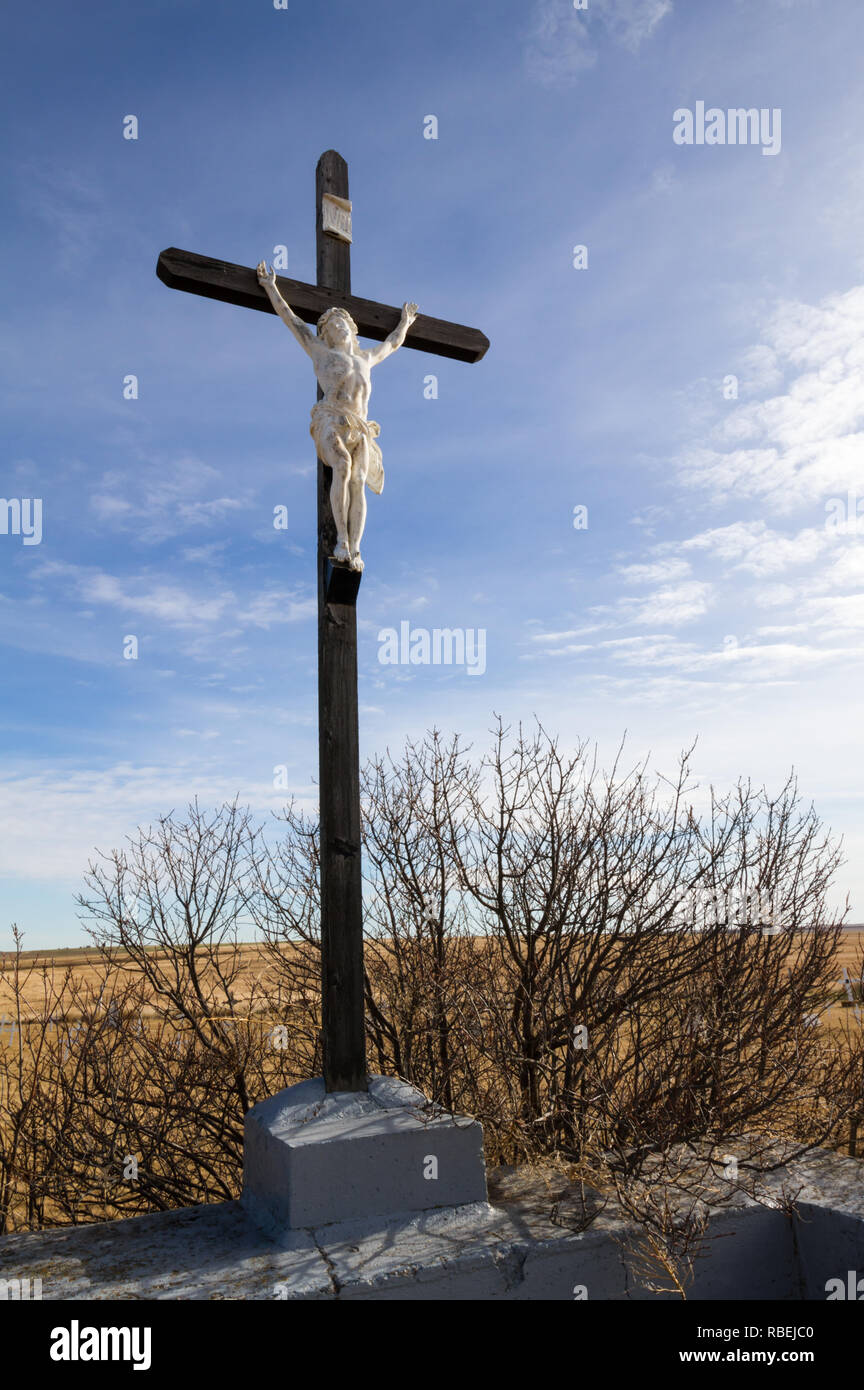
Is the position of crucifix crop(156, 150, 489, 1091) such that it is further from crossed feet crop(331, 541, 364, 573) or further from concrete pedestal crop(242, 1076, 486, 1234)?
concrete pedestal crop(242, 1076, 486, 1234)

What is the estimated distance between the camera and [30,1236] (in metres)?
3.62

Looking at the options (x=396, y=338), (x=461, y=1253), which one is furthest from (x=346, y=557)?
(x=461, y=1253)

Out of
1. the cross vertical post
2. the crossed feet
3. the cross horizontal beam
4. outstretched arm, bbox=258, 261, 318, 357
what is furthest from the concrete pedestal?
the cross horizontal beam

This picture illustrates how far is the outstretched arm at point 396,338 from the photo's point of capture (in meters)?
4.40

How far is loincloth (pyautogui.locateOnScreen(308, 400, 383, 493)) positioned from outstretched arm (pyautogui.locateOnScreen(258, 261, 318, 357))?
12.5 inches

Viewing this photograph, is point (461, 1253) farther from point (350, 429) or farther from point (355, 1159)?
point (350, 429)

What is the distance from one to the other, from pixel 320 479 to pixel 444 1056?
3.81m

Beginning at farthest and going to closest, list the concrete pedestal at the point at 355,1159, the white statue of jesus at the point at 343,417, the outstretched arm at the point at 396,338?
the outstretched arm at the point at 396,338, the white statue of jesus at the point at 343,417, the concrete pedestal at the point at 355,1159

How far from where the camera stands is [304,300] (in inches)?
173

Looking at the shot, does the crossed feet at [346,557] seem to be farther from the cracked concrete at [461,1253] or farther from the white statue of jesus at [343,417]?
the cracked concrete at [461,1253]

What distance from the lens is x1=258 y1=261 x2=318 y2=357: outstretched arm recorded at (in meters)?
4.21

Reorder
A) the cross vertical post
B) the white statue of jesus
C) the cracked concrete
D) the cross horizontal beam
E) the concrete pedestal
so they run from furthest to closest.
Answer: the cross horizontal beam < the white statue of jesus < the cross vertical post < the concrete pedestal < the cracked concrete

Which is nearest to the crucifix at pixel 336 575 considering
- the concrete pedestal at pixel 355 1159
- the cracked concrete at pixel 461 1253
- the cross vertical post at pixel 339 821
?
the cross vertical post at pixel 339 821
